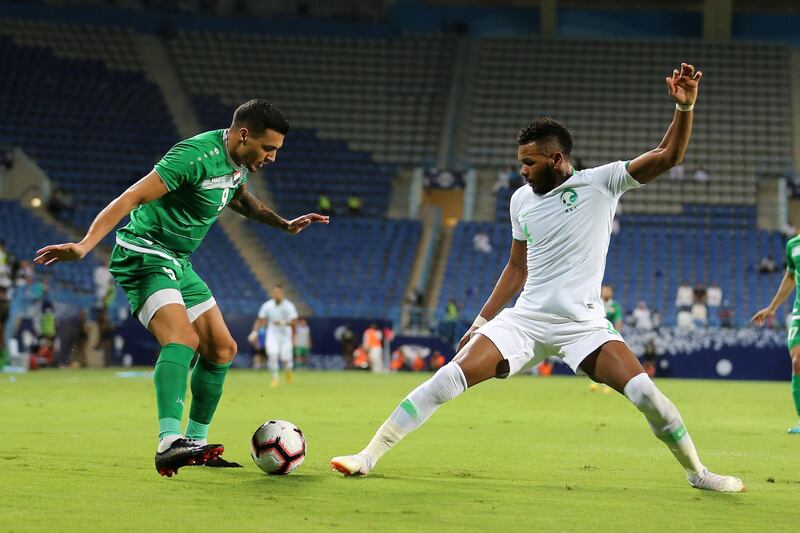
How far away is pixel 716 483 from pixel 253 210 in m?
3.73

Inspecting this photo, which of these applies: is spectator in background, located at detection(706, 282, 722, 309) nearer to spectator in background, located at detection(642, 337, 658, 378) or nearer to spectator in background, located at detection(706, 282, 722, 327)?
spectator in background, located at detection(706, 282, 722, 327)

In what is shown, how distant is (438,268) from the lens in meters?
38.2

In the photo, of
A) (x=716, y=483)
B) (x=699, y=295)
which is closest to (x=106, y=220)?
(x=716, y=483)

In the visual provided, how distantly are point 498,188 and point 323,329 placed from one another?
33.9ft

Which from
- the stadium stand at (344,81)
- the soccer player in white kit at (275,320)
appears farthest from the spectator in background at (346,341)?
the stadium stand at (344,81)

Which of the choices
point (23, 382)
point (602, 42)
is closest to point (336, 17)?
point (602, 42)

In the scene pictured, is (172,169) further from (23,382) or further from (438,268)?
(438,268)

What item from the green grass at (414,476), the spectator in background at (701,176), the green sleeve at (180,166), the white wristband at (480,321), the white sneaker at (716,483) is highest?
the spectator in background at (701,176)

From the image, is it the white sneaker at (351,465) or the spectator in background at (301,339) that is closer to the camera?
the white sneaker at (351,465)

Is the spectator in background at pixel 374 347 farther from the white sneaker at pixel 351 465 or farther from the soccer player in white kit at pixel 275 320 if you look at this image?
the white sneaker at pixel 351 465

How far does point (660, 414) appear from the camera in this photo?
279 inches

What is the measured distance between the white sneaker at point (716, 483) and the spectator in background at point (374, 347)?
81.4 ft

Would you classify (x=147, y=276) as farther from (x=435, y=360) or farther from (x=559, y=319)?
(x=435, y=360)

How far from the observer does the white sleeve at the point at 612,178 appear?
712 cm
